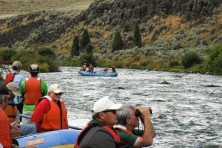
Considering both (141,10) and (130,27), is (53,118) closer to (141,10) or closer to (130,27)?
(130,27)

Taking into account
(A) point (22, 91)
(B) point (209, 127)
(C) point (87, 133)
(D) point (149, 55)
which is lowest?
(D) point (149, 55)

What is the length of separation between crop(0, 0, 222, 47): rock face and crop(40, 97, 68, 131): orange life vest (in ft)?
304

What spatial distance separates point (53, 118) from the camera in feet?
28.5

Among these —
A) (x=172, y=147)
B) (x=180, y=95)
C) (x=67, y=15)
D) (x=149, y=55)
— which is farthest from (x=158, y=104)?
(x=67, y=15)

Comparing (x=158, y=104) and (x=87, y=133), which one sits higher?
(x=87, y=133)

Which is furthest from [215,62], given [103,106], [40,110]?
[103,106]

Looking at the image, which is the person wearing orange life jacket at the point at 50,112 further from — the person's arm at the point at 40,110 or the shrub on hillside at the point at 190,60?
the shrub on hillside at the point at 190,60

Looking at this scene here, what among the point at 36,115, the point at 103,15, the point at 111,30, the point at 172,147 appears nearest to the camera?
the point at 36,115

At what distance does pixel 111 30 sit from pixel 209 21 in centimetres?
2379

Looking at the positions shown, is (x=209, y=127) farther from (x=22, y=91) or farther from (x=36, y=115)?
(x=36, y=115)

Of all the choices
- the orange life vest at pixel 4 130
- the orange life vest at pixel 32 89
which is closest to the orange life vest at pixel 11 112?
the orange life vest at pixel 32 89

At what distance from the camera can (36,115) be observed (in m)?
8.61

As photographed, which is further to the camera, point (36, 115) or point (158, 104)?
point (158, 104)

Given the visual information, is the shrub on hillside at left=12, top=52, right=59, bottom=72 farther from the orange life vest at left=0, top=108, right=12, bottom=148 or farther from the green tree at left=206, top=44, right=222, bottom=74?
the orange life vest at left=0, top=108, right=12, bottom=148
